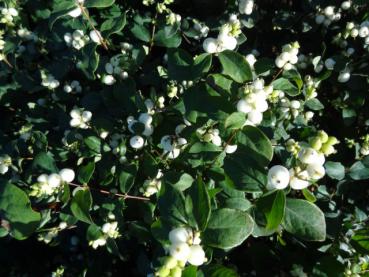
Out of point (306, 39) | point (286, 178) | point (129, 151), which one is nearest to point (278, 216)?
point (286, 178)

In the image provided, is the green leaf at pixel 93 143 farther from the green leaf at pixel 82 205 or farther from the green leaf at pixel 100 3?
the green leaf at pixel 100 3

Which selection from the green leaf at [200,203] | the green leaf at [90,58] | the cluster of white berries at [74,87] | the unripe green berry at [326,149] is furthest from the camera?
the cluster of white berries at [74,87]

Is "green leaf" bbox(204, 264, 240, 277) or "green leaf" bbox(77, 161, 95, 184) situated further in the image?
"green leaf" bbox(77, 161, 95, 184)

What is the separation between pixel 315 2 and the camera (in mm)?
2914

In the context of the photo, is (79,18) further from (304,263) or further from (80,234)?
(304,263)

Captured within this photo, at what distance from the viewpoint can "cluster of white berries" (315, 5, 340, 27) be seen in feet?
9.51

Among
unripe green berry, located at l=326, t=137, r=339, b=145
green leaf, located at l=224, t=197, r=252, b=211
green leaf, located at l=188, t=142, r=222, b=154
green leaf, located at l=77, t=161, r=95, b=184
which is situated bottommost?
green leaf, located at l=77, t=161, r=95, b=184

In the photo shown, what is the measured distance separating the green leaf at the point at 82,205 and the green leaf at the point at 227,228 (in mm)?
665

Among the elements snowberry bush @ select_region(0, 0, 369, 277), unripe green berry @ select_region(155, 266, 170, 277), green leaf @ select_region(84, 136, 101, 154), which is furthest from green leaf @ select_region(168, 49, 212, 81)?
unripe green berry @ select_region(155, 266, 170, 277)

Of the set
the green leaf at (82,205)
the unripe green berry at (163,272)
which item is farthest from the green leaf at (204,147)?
the unripe green berry at (163,272)

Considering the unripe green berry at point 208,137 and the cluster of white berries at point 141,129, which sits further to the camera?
the cluster of white berries at point 141,129

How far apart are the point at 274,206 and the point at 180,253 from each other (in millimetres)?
503

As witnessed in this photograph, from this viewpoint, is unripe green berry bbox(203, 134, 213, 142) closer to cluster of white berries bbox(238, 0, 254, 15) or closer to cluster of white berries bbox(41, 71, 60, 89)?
cluster of white berries bbox(238, 0, 254, 15)

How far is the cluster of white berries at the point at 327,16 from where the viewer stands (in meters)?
2.90
